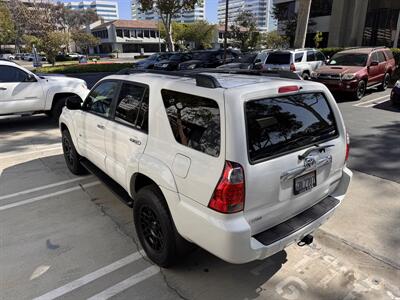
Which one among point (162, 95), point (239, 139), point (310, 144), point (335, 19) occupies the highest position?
point (335, 19)

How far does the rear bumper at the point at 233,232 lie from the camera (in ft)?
7.56

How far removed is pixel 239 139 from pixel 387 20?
3156 centimetres

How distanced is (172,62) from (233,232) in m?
19.9

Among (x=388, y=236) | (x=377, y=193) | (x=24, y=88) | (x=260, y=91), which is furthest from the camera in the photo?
(x=24, y=88)

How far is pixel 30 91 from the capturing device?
7.98 metres

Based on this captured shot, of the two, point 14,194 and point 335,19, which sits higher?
point 335,19

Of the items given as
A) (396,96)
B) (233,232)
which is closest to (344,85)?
(396,96)

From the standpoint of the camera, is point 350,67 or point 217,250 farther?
point 350,67

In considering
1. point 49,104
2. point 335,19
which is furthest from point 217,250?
point 335,19

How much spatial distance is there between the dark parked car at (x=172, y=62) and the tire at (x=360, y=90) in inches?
445

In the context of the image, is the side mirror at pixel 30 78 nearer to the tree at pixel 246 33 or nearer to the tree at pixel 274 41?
the tree at pixel 274 41

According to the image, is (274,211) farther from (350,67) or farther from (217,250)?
(350,67)

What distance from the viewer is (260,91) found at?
250cm

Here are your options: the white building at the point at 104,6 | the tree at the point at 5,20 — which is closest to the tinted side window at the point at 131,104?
the tree at the point at 5,20
